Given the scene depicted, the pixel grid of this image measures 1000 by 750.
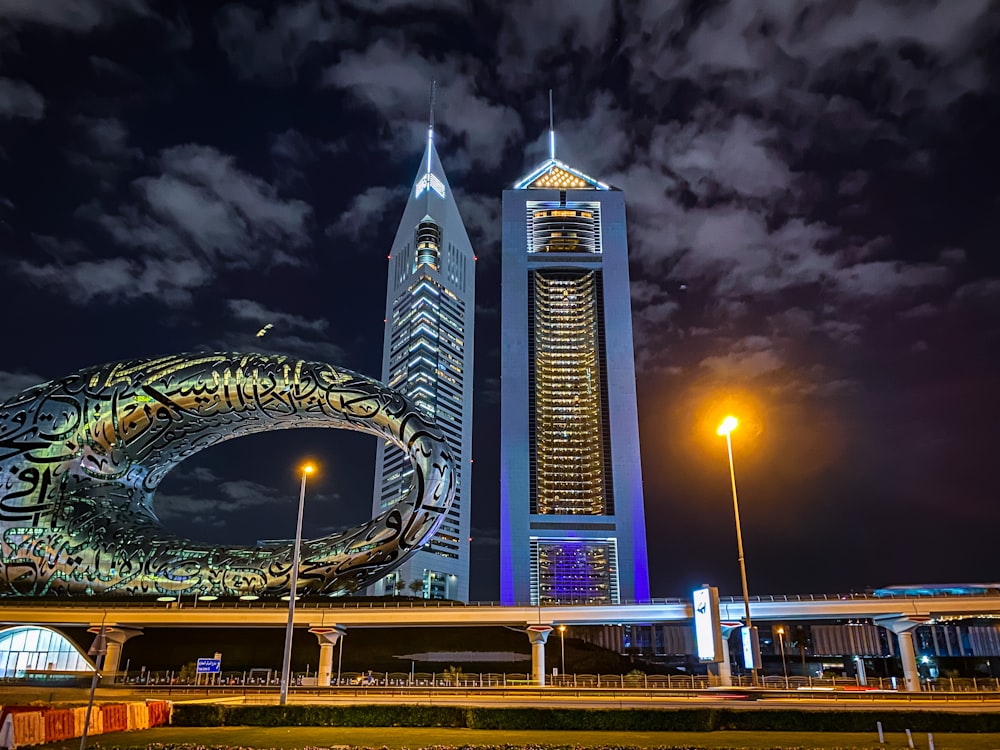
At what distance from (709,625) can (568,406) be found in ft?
495

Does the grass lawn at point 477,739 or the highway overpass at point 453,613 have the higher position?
the highway overpass at point 453,613

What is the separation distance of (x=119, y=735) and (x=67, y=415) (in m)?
35.1

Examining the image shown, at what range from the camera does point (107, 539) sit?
1786 inches

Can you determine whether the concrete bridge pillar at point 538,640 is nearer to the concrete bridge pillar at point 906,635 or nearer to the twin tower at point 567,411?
the concrete bridge pillar at point 906,635

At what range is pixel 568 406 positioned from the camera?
572ft

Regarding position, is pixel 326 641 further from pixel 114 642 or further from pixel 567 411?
→ pixel 567 411

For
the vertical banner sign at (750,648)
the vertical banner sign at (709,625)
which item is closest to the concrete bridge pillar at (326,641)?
the vertical banner sign at (709,625)

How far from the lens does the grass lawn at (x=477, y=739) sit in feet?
50.3

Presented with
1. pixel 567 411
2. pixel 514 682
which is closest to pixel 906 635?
pixel 514 682

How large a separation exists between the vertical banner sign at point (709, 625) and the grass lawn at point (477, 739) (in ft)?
17.4

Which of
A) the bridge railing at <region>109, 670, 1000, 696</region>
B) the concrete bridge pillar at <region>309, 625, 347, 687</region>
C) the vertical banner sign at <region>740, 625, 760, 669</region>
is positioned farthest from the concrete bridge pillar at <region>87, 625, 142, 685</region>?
the vertical banner sign at <region>740, 625, 760, 669</region>

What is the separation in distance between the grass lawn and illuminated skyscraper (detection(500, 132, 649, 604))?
133 metres

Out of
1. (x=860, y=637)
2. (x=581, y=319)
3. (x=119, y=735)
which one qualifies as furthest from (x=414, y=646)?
(x=581, y=319)

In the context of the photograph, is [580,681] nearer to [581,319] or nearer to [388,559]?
[388,559]
